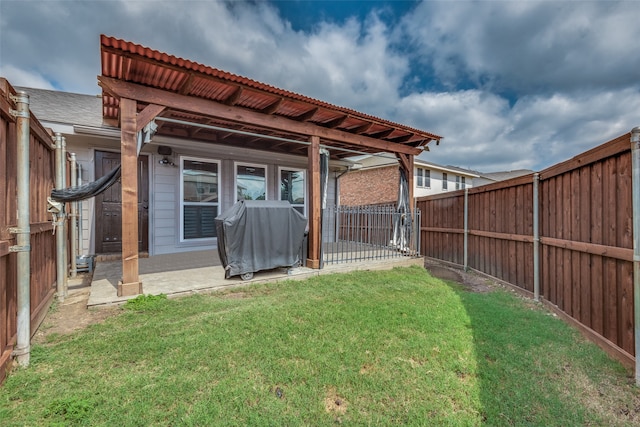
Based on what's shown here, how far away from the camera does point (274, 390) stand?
1.94 metres

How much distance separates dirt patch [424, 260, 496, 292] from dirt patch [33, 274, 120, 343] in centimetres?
554

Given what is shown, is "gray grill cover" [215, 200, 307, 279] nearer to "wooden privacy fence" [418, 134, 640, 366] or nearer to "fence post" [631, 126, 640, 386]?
"wooden privacy fence" [418, 134, 640, 366]

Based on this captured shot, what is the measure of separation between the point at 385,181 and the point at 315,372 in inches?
591

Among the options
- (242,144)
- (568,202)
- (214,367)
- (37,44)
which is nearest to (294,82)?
(242,144)

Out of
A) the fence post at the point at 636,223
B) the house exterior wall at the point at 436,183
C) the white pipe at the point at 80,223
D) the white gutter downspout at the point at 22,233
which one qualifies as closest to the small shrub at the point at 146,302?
the white gutter downspout at the point at 22,233

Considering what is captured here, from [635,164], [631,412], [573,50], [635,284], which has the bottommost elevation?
[631,412]

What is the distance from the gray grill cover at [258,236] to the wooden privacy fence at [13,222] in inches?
80.4

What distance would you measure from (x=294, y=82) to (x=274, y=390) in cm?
1250

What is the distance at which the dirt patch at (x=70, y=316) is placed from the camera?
2.80 meters

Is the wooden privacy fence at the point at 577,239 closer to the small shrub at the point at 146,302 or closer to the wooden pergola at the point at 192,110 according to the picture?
the wooden pergola at the point at 192,110

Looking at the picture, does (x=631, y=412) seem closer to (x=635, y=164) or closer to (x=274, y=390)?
(x=635, y=164)

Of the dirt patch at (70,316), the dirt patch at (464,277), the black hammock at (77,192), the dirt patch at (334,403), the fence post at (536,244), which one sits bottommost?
the dirt patch at (464,277)

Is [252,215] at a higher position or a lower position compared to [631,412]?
higher

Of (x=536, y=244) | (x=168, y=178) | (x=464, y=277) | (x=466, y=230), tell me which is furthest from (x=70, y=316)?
(x=466, y=230)
